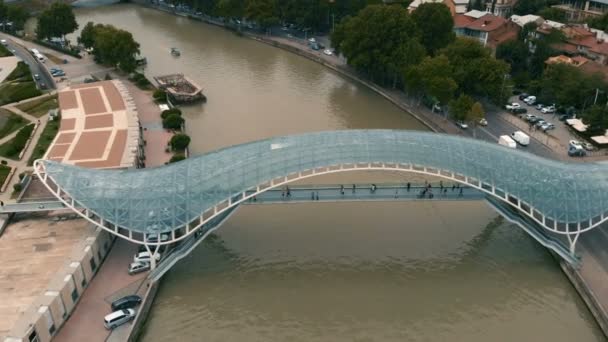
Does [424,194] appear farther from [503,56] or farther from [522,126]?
[503,56]

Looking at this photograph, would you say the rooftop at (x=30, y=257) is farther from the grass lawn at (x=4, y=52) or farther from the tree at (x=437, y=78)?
the grass lawn at (x=4, y=52)

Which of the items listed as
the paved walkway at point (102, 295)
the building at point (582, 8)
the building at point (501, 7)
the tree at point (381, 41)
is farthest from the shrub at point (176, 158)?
the building at point (582, 8)

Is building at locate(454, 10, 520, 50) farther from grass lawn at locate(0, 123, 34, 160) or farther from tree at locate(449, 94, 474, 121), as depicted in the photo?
grass lawn at locate(0, 123, 34, 160)

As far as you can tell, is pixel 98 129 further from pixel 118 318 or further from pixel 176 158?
pixel 118 318

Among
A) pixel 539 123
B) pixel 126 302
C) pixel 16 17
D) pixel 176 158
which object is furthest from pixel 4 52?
pixel 539 123

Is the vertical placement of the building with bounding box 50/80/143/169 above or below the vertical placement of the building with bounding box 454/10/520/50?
below

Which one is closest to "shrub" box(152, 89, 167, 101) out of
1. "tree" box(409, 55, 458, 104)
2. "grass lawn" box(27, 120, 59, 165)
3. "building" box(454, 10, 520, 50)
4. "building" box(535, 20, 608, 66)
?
"grass lawn" box(27, 120, 59, 165)

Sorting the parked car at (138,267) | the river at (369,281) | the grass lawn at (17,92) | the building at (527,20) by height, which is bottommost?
the river at (369,281)
